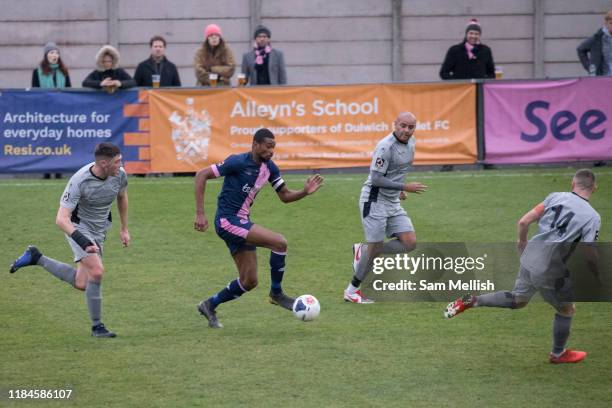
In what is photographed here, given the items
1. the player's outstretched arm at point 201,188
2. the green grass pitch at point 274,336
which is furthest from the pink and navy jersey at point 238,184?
the green grass pitch at point 274,336

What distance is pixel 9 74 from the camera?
25.4 m

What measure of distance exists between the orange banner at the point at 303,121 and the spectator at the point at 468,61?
103cm

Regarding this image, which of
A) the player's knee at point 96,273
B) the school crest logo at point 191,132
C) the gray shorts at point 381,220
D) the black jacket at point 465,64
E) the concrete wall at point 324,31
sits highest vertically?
the concrete wall at point 324,31

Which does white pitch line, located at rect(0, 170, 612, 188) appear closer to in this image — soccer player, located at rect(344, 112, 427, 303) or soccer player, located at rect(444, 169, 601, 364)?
soccer player, located at rect(344, 112, 427, 303)

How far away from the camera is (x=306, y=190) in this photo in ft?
36.7

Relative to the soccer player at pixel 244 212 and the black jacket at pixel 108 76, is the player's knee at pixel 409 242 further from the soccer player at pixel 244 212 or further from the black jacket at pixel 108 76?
the black jacket at pixel 108 76

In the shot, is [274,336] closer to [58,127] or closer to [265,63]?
[58,127]

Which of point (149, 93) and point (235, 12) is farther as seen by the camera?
point (235, 12)

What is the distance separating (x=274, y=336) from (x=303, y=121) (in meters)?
9.18

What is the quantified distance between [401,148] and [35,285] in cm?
459

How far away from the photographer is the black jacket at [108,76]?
19734 mm

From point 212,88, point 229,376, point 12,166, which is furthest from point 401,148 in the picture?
point 12,166

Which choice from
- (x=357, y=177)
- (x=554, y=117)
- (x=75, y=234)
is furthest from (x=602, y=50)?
(x=75, y=234)

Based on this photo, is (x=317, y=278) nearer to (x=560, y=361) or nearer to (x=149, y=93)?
(x=560, y=361)
